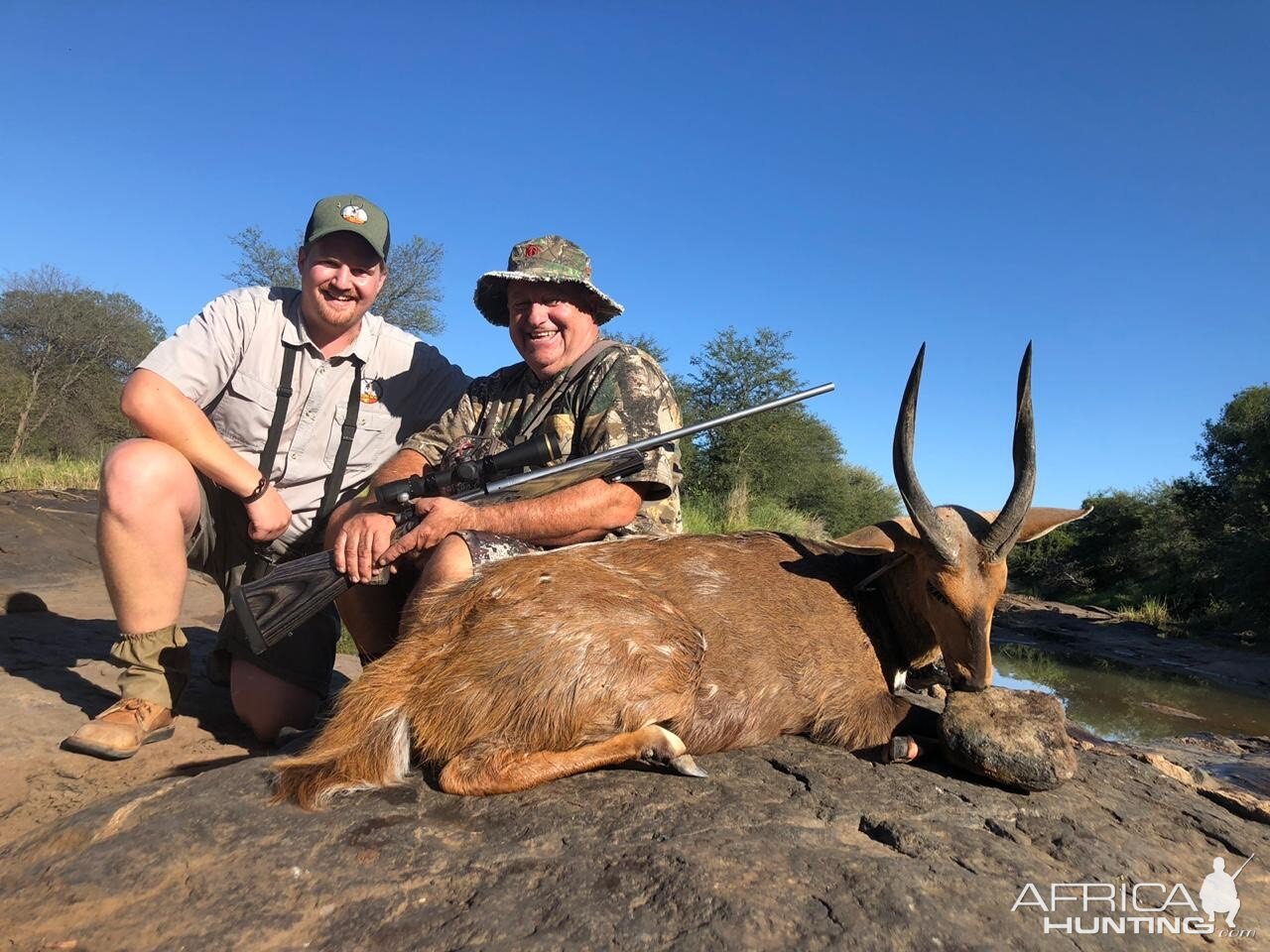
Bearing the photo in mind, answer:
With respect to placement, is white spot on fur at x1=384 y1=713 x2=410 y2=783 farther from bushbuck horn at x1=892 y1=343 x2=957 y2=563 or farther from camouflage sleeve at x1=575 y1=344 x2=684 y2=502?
bushbuck horn at x1=892 y1=343 x2=957 y2=563

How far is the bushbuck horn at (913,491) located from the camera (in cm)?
374

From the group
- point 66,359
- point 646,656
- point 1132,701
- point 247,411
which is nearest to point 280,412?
point 247,411

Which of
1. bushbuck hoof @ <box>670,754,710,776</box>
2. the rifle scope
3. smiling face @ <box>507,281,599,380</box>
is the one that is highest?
smiling face @ <box>507,281,599,380</box>

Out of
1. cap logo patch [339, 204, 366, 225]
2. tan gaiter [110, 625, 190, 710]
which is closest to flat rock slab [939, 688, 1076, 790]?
tan gaiter [110, 625, 190, 710]

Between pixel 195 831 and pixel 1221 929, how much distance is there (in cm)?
327

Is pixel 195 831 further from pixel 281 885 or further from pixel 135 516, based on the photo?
pixel 135 516

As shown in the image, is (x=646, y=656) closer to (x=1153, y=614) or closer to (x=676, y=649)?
(x=676, y=649)

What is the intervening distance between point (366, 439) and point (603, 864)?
134 inches

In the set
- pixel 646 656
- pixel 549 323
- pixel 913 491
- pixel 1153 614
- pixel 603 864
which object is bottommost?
pixel 1153 614

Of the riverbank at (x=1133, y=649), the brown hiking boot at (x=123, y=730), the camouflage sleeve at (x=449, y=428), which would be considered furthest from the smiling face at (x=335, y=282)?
the riverbank at (x=1133, y=649)

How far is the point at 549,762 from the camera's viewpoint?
9.84ft

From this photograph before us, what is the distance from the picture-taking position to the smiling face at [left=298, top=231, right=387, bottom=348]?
4.62m

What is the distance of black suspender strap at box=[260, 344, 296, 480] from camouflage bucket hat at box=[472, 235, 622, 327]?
1.23 m

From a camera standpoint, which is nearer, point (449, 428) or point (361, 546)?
point (361, 546)
